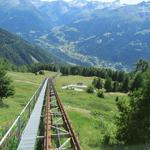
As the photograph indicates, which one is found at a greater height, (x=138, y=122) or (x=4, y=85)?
(x=4, y=85)

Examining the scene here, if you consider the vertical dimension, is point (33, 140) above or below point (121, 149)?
above

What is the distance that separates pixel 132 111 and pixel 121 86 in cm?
14348

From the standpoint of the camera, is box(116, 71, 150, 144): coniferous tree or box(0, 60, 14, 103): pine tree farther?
box(0, 60, 14, 103): pine tree

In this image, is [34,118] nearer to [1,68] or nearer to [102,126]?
[102,126]

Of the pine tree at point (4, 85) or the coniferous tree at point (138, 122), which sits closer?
the coniferous tree at point (138, 122)

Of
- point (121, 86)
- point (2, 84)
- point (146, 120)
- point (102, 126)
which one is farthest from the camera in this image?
point (121, 86)

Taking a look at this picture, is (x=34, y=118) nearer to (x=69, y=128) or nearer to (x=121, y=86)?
(x=69, y=128)

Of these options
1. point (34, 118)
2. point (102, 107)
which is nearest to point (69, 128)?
point (34, 118)

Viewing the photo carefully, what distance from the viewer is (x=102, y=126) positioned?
208ft

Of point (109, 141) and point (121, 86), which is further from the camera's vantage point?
point (121, 86)

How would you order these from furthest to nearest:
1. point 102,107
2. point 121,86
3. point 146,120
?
point 121,86
point 102,107
point 146,120

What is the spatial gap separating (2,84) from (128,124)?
125ft

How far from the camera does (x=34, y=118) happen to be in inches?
1572

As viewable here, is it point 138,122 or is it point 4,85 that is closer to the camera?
point 138,122
